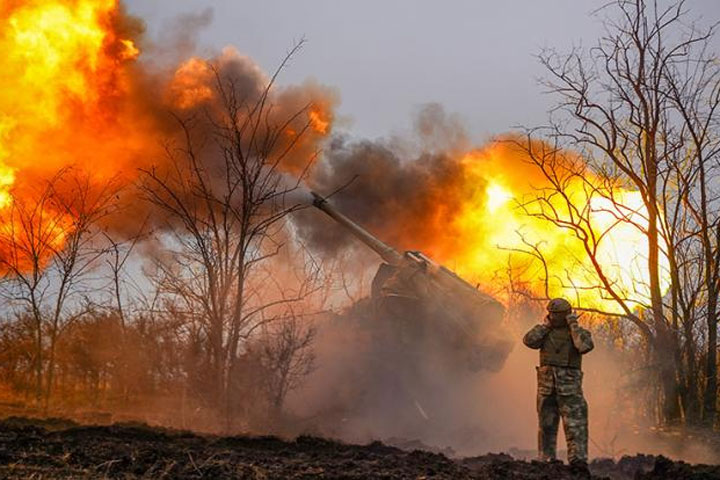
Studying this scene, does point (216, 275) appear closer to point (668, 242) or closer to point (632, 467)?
point (632, 467)

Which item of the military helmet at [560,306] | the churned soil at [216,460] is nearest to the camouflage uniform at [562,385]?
the military helmet at [560,306]

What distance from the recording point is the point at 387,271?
1989 centimetres

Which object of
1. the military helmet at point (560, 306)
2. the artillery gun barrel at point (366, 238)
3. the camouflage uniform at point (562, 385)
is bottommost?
the camouflage uniform at point (562, 385)

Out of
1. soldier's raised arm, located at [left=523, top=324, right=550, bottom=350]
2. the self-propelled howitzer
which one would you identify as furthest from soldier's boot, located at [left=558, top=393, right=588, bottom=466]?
the self-propelled howitzer

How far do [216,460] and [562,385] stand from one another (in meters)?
5.27

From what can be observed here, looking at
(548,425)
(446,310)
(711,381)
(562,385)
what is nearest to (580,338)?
(562,385)

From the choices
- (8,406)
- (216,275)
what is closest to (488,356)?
(216,275)

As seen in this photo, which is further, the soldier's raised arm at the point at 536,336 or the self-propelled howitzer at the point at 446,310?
the self-propelled howitzer at the point at 446,310

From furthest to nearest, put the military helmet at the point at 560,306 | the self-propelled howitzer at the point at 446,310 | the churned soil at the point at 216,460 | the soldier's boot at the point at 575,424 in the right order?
the self-propelled howitzer at the point at 446,310 < the military helmet at the point at 560,306 < the soldier's boot at the point at 575,424 < the churned soil at the point at 216,460

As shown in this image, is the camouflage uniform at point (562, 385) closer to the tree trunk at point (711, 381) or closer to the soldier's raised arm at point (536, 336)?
the soldier's raised arm at point (536, 336)

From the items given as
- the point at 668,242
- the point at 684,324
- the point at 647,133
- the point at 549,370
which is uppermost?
the point at 647,133

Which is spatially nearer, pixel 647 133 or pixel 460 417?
pixel 647 133

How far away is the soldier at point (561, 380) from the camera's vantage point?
977cm

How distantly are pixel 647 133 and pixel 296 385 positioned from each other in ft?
33.7
